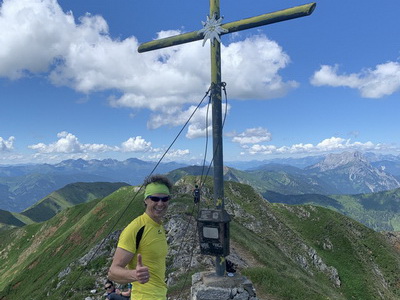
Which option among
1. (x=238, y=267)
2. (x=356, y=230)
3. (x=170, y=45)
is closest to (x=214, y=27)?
(x=170, y=45)

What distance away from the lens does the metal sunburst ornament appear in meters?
8.55

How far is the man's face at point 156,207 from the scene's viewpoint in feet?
17.4

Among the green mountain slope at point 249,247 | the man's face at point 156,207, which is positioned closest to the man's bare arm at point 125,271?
the man's face at point 156,207

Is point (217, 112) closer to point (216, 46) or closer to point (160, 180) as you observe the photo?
point (216, 46)

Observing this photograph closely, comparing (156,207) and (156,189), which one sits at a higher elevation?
(156,189)

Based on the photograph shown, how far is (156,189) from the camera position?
18.0ft

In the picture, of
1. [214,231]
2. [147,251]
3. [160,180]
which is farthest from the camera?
[214,231]

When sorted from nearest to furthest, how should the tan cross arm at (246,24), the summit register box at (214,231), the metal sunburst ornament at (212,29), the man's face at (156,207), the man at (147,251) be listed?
the man at (147,251) → the man's face at (156,207) → the tan cross arm at (246,24) → the metal sunburst ornament at (212,29) → the summit register box at (214,231)

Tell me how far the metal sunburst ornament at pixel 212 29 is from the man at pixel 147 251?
17.4 feet

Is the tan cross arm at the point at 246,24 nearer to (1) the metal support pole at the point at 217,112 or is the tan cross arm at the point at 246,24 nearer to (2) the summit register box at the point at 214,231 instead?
(1) the metal support pole at the point at 217,112

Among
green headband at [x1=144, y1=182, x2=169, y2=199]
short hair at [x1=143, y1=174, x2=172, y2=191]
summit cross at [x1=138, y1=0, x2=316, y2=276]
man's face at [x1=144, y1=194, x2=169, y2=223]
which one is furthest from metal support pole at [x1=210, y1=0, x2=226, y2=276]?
man's face at [x1=144, y1=194, x2=169, y2=223]

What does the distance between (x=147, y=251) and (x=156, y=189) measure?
118 cm

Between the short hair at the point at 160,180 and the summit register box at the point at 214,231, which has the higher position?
the short hair at the point at 160,180

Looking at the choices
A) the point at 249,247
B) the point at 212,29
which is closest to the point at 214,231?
the point at 212,29
